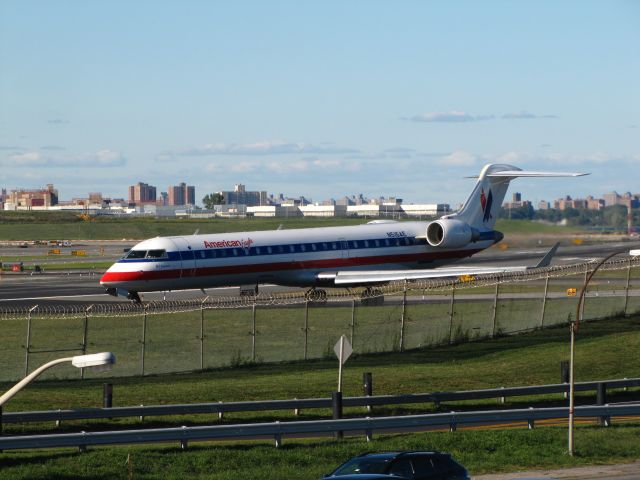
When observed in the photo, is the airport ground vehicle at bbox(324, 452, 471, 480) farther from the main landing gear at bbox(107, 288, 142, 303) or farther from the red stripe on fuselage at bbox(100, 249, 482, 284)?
the main landing gear at bbox(107, 288, 142, 303)

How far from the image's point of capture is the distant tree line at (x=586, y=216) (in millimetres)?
44766

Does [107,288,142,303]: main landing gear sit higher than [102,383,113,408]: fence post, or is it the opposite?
[107,288,142,303]: main landing gear

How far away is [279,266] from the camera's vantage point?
5591 cm

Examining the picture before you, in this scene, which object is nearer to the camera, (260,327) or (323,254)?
(260,327)

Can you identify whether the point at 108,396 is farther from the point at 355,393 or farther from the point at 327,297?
the point at 327,297

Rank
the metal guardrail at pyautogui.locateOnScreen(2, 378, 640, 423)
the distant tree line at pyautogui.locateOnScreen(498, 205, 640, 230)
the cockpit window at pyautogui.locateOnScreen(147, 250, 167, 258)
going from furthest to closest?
1. the cockpit window at pyautogui.locateOnScreen(147, 250, 167, 258)
2. the distant tree line at pyautogui.locateOnScreen(498, 205, 640, 230)
3. the metal guardrail at pyautogui.locateOnScreen(2, 378, 640, 423)

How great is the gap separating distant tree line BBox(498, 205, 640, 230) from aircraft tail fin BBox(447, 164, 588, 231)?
4157 millimetres

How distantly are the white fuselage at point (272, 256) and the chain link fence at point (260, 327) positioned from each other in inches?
65.5

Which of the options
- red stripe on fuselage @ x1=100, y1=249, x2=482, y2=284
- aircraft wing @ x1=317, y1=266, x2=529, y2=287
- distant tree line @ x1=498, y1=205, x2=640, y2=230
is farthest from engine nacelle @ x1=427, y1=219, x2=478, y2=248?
aircraft wing @ x1=317, y1=266, x2=529, y2=287

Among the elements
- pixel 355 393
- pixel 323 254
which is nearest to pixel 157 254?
pixel 323 254

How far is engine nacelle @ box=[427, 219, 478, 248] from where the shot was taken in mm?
61188

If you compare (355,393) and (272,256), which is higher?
(272,256)

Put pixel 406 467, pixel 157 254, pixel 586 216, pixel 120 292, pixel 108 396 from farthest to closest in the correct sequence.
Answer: pixel 120 292, pixel 157 254, pixel 586 216, pixel 108 396, pixel 406 467

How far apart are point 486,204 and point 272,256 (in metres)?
15.8
